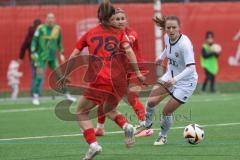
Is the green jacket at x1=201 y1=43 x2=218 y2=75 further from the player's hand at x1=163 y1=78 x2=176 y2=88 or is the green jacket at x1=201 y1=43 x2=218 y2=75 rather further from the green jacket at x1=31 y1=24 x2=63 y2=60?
the player's hand at x1=163 y1=78 x2=176 y2=88

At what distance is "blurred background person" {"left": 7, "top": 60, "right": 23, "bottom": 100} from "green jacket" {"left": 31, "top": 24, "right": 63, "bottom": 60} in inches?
108

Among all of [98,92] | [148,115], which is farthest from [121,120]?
[148,115]

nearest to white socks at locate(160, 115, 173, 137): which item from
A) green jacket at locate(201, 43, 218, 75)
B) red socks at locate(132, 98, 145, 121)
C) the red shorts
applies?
red socks at locate(132, 98, 145, 121)

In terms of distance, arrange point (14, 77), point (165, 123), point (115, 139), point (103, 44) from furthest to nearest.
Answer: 1. point (14, 77)
2. point (115, 139)
3. point (165, 123)
4. point (103, 44)

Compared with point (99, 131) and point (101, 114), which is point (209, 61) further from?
point (101, 114)

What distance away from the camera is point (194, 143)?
11.4 meters

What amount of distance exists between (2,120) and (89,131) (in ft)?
21.3

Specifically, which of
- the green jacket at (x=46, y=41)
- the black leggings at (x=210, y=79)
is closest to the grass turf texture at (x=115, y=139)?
the green jacket at (x=46, y=41)

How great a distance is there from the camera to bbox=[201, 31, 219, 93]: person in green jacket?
24.1 meters

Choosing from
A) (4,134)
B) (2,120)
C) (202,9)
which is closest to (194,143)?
(4,134)

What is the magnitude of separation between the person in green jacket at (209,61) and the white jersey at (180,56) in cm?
1249

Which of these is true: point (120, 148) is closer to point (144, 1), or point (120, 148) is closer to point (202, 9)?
point (202, 9)

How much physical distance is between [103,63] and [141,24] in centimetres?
1492

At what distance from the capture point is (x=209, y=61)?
24375 mm
